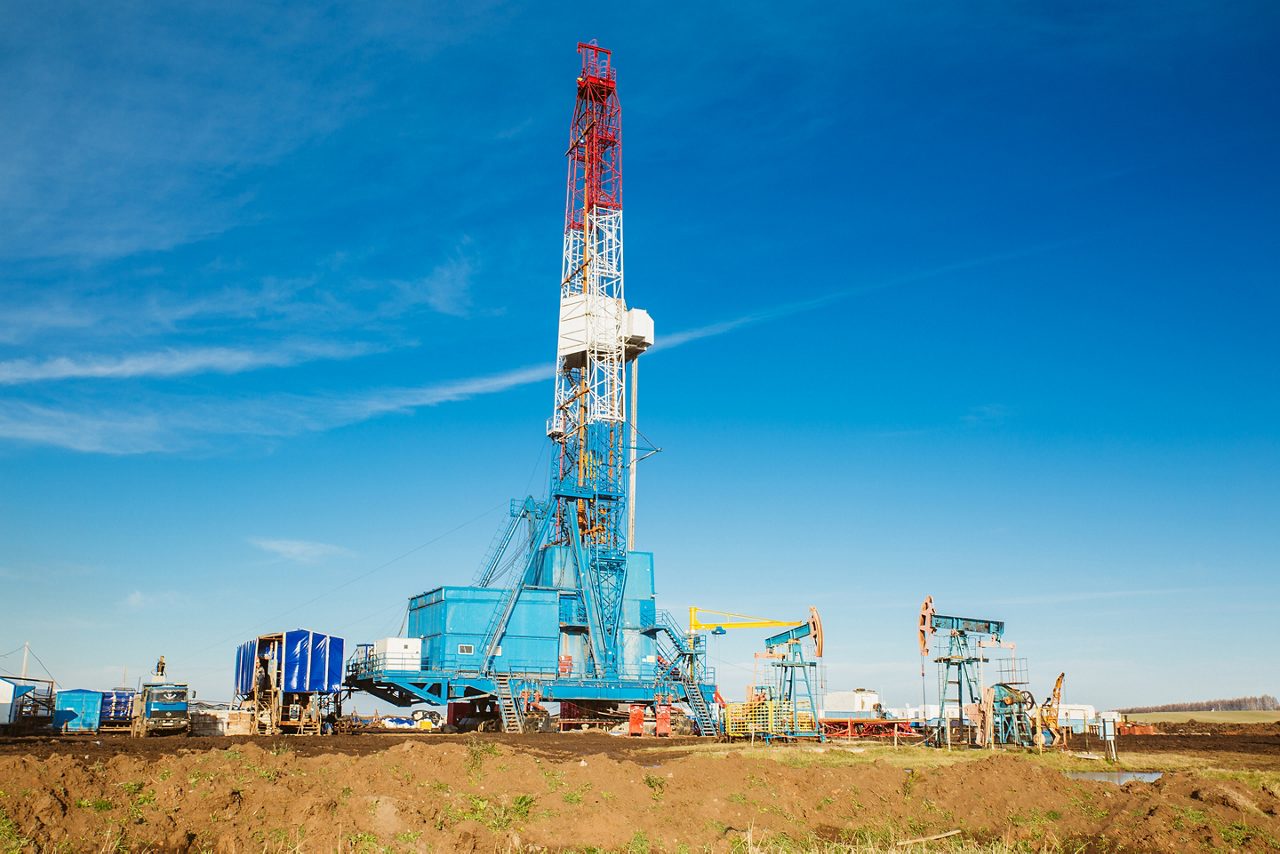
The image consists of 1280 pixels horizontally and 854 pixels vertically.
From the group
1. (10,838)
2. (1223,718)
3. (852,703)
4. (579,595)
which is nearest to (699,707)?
(579,595)

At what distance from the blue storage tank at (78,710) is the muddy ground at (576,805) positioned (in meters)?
28.2

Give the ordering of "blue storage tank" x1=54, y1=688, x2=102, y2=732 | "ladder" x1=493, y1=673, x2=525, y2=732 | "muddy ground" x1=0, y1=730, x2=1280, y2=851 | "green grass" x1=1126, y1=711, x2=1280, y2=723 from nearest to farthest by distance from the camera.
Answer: "muddy ground" x1=0, y1=730, x2=1280, y2=851 → "blue storage tank" x1=54, y1=688, x2=102, y2=732 → "ladder" x1=493, y1=673, x2=525, y2=732 → "green grass" x1=1126, y1=711, x2=1280, y2=723

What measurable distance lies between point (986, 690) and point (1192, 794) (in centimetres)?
1597

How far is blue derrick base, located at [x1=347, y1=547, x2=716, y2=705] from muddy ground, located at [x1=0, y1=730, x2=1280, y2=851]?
29635 millimetres

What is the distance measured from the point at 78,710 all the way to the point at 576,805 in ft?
108

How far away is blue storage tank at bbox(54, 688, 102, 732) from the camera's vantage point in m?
41.4

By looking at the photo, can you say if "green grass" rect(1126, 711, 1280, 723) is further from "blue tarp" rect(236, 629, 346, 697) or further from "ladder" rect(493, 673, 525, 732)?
"blue tarp" rect(236, 629, 346, 697)

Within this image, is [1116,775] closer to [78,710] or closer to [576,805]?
[576,805]

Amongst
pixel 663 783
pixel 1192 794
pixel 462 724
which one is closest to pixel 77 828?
pixel 663 783

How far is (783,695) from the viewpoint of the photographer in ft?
128

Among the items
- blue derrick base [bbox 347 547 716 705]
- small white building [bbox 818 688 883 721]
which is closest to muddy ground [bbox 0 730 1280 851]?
blue derrick base [bbox 347 547 716 705]

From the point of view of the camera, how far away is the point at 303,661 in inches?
1656

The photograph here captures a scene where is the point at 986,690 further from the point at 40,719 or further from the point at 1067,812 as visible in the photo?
the point at 40,719

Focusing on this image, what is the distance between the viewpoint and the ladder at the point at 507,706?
156ft
